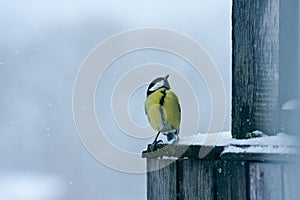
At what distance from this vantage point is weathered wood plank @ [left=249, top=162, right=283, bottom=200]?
1.00 metres

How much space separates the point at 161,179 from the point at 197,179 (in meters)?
0.11

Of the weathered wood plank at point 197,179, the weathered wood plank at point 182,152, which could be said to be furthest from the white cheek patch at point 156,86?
the weathered wood plank at point 197,179

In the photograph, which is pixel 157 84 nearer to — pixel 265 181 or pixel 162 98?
pixel 162 98

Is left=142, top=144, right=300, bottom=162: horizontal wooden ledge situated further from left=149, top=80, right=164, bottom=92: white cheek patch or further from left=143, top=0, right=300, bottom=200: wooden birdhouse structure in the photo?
left=149, top=80, right=164, bottom=92: white cheek patch

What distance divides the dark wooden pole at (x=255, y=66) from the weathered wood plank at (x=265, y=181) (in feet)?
0.23

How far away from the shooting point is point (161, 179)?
1.26 m

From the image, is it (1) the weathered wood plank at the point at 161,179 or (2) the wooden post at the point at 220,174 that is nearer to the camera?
(2) the wooden post at the point at 220,174

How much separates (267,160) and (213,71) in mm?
413

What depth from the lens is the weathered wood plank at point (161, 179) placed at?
4.02 ft

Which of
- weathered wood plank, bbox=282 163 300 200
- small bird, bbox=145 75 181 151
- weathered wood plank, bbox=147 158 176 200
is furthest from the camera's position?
small bird, bbox=145 75 181 151

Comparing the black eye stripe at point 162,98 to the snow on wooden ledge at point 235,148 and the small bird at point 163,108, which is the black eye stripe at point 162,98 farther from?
the snow on wooden ledge at point 235,148

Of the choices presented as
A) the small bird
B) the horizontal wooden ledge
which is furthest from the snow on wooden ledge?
the small bird

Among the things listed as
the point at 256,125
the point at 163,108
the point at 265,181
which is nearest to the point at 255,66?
Result: the point at 256,125

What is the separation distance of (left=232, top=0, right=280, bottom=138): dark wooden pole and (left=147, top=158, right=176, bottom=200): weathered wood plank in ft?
0.52
